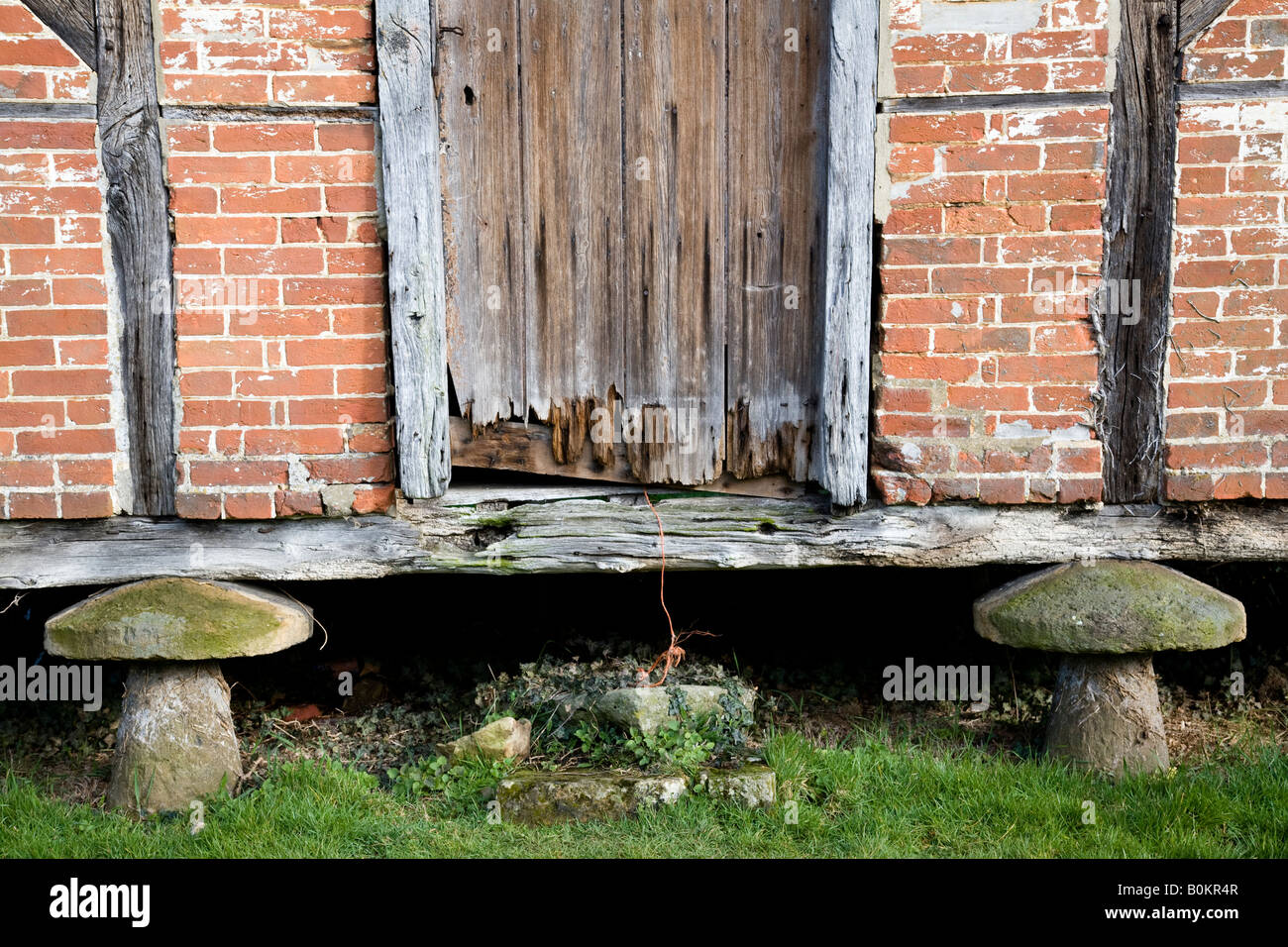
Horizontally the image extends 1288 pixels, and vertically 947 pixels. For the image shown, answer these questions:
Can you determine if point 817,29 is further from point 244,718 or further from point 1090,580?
point 244,718

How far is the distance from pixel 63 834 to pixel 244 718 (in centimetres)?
99

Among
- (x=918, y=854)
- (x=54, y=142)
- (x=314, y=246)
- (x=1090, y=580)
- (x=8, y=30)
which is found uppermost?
(x=8, y=30)

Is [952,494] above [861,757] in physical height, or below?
above

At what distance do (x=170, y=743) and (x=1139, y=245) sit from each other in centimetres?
373

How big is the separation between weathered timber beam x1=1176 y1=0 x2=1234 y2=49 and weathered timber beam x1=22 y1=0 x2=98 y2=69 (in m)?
3.53

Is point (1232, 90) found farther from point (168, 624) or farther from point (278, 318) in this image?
point (168, 624)

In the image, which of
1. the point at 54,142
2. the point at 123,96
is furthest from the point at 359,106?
the point at 54,142

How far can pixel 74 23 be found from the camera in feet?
10.7

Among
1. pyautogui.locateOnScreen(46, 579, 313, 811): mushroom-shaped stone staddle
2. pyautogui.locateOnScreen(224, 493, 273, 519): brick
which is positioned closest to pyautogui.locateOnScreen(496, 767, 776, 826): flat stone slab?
pyautogui.locateOnScreen(46, 579, 313, 811): mushroom-shaped stone staddle

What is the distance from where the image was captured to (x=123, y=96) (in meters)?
3.28

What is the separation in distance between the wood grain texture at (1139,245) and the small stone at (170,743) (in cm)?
325

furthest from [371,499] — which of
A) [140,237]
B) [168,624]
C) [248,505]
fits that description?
[140,237]

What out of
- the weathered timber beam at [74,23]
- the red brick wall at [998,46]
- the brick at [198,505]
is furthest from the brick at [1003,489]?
the weathered timber beam at [74,23]

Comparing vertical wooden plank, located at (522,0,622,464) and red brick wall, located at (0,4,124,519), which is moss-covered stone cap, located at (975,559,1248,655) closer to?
vertical wooden plank, located at (522,0,622,464)
